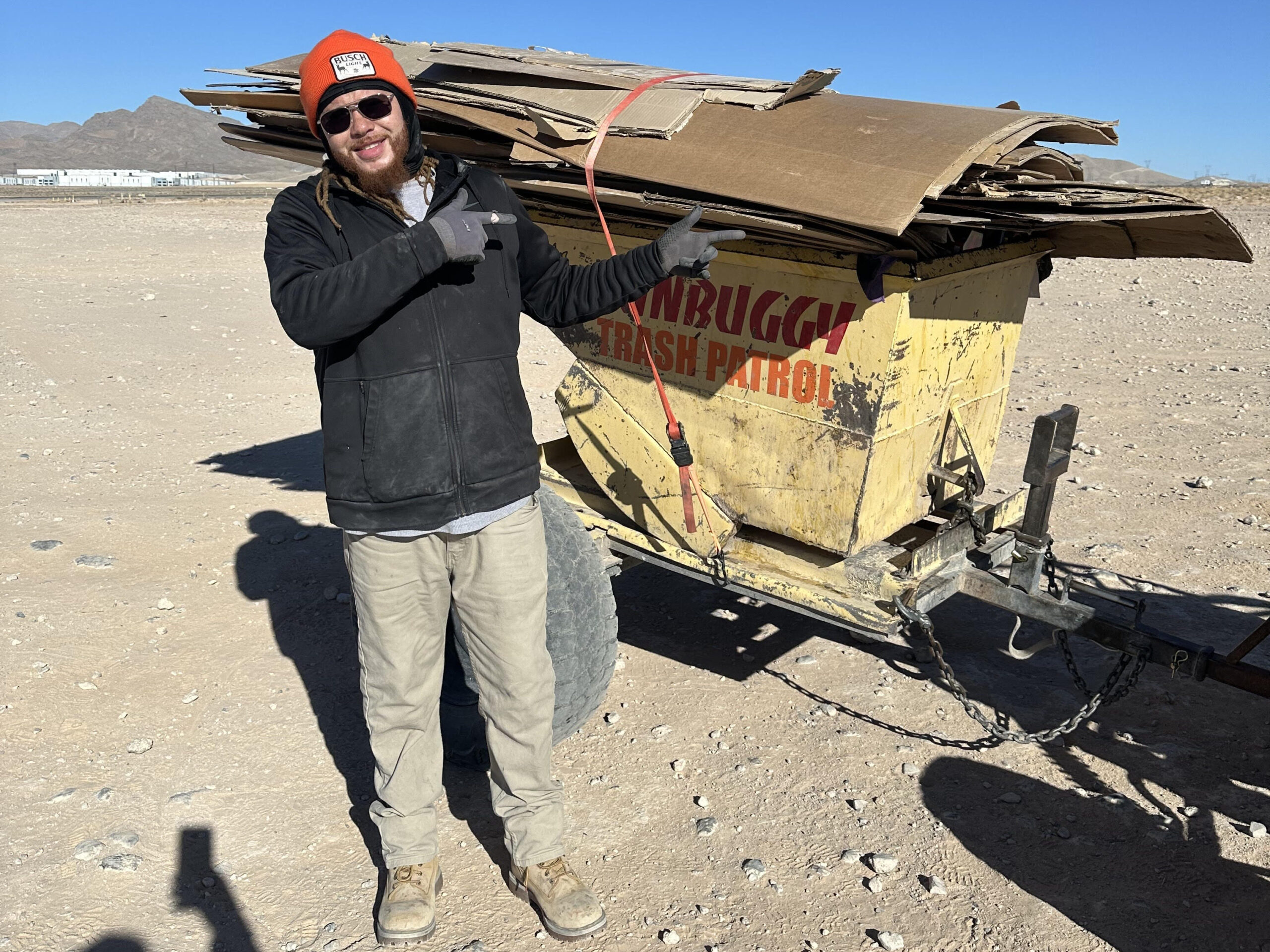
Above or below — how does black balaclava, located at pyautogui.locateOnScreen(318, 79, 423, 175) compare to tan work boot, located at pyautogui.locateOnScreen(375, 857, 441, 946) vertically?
above

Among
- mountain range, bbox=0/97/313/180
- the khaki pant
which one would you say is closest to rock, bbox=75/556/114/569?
the khaki pant

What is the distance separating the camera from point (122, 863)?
2.94 metres

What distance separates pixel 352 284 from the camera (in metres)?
2.21

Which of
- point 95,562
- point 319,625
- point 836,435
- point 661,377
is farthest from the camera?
point 95,562

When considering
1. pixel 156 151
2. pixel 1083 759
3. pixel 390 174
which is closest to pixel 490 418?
pixel 390 174

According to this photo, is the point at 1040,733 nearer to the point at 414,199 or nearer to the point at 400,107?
the point at 414,199

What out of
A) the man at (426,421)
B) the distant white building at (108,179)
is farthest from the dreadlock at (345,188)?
the distant white building at (108,179)

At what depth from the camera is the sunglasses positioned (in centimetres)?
240

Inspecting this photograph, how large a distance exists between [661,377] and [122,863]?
225cm

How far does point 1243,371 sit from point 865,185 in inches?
290

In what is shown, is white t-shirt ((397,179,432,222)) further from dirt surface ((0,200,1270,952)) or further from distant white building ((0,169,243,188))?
distant white building ((0,169,243,188))

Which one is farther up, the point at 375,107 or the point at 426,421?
the point at 375,107

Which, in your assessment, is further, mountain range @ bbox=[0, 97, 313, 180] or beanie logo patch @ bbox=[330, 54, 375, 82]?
mountain range @ bbox=[0, 97, 313, 180]

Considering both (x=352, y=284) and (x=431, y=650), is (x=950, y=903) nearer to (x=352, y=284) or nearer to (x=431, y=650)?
(x=431, y=650)
